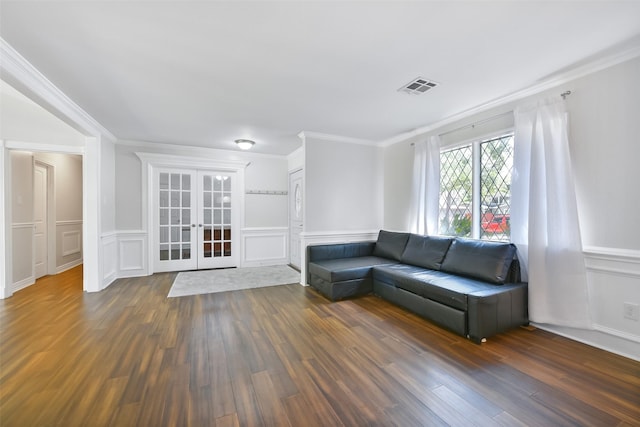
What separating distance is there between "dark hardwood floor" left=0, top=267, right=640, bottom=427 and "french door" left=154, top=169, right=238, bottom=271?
2071 mm

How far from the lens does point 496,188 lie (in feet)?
10.3

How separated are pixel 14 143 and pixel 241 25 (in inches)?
160

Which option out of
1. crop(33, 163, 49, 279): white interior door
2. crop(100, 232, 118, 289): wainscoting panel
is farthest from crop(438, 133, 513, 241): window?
crop(33, 163, 49, 279): white interior door

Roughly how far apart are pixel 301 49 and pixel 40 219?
5532 mm

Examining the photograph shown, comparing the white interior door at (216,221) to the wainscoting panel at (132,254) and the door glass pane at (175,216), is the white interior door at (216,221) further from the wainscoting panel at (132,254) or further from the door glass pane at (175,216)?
the wainscoting panel at (132,254)

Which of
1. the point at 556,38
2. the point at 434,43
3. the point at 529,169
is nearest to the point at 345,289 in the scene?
the point at 529,169

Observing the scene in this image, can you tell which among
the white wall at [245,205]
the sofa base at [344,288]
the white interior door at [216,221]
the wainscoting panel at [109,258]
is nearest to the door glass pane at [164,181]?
the white wall at [245,205]

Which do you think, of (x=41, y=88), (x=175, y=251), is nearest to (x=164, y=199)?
(x=175, y=251)

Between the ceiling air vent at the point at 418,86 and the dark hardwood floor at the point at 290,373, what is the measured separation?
247 cm

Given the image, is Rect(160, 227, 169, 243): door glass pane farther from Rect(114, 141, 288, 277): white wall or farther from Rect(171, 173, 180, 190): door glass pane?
Rect(171, 173, 180, 190): door glass pane

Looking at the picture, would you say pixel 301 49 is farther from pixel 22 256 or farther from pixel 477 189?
pixel 22 256

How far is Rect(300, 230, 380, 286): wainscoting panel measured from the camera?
165 inches

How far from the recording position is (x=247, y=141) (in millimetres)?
4547

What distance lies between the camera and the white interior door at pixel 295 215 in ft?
18.1
